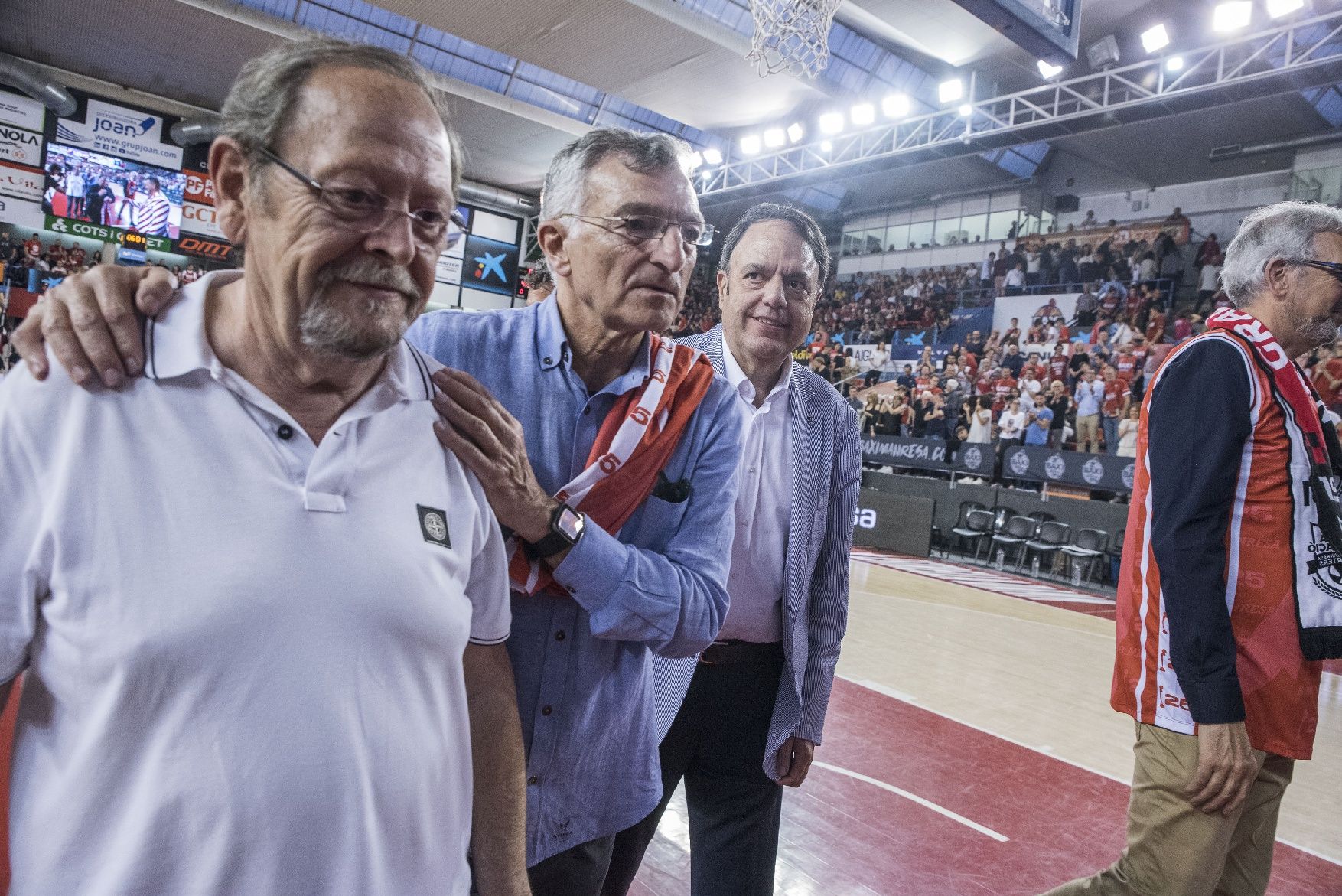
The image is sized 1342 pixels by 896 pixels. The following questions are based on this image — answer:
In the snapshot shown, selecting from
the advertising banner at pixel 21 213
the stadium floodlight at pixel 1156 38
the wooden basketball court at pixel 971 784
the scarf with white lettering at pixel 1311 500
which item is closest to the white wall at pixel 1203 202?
the stadium floodlight at pixel 1156 38

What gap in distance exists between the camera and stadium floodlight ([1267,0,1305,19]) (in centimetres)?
891

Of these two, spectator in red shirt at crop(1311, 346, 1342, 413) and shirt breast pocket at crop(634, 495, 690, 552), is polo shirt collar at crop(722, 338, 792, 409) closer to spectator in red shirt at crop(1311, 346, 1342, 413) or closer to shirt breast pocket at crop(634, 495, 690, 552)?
shirt breast pocket at crop(634, 495, 690, 552)

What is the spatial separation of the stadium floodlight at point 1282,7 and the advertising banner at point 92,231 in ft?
57.3

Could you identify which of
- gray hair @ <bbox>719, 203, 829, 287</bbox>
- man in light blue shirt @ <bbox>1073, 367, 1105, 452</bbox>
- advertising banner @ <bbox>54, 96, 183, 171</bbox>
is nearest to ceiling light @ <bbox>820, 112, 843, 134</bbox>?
man in light blue shirt @ <bbox>1073, 367, 1105, 452</bbox>

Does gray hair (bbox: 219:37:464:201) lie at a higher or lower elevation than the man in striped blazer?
higher

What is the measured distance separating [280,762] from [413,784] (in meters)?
0.17

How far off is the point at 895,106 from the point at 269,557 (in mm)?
13352

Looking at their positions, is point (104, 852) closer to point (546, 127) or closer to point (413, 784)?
point (413, 784)

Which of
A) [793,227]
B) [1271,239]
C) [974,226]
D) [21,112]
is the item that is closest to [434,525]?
[793,227]

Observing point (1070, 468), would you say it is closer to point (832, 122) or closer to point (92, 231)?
point (832, 122)

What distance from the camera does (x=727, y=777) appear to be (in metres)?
2.11

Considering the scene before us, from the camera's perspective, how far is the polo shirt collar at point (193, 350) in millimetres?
948

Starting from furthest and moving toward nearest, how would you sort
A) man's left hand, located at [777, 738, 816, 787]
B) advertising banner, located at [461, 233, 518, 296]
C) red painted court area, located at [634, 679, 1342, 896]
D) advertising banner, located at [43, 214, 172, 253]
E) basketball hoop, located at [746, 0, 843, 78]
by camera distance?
advertising banner, located at [461, 233, 518, 296]
advertising banner, located at [43, 214, 172, 253]
basketball hoop, located at [746, 0, 843, 78]
red painted court area, located at [634, 679, 1342, 896]
man's left hand, located at [777, 738, 816, 787]

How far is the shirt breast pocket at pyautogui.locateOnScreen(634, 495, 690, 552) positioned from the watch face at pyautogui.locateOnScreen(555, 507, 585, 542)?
0.79 ft
